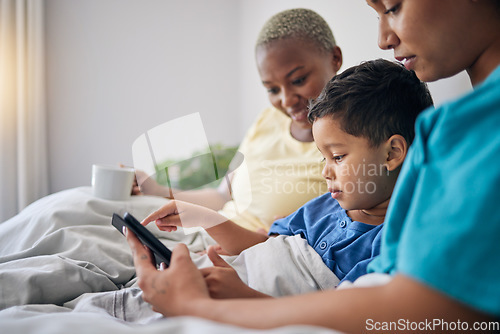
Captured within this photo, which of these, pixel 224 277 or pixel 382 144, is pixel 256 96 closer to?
pixel 382 144

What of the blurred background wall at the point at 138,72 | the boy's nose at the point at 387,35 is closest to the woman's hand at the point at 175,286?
the boy's nose at the point at 387,35

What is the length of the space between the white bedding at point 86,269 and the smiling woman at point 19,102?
112cm

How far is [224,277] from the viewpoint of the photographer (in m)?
0.58

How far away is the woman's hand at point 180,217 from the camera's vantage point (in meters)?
0.84

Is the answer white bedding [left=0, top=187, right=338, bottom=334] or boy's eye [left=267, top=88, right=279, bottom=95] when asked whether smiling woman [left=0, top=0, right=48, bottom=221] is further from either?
boy's eye [left=267, top=88, right=279, bottom=95]

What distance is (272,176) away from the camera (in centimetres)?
126

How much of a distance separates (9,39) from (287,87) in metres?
1.61

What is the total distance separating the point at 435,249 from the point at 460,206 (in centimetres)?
5

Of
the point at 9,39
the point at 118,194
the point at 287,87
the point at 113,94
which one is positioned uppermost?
the point at 9,39

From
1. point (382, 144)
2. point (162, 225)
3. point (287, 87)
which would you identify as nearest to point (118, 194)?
point (162, 225)

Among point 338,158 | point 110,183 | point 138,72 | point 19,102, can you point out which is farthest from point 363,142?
point 138,72

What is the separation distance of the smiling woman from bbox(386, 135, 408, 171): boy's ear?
6.21 feet
